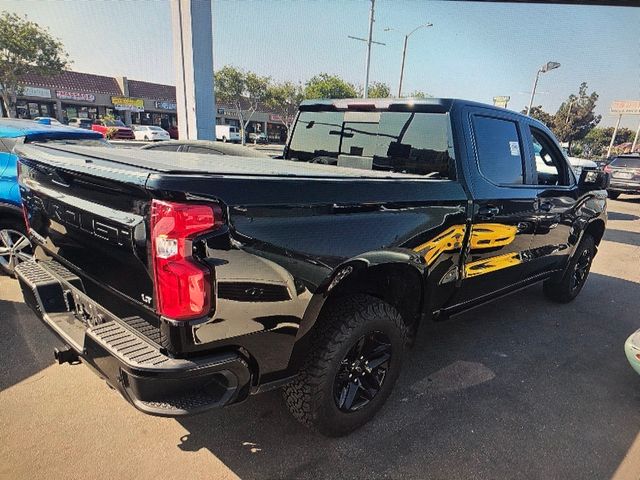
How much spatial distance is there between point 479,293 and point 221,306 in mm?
2337

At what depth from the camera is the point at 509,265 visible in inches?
137

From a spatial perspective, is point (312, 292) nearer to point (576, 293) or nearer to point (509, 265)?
point (509, 265)

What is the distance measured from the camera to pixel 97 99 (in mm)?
40844

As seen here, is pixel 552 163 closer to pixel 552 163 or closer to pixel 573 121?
pixel 552 163

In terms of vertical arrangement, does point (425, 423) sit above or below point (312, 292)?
below

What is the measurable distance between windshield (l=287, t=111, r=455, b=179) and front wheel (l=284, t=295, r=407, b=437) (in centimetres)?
111

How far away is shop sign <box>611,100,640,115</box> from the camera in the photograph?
211 ft

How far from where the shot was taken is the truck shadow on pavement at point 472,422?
231cm

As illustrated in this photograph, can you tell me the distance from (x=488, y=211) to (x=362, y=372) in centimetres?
147

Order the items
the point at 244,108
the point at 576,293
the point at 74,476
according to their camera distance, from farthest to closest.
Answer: the point at 244,108, the point at 576,293, the point at 74,476

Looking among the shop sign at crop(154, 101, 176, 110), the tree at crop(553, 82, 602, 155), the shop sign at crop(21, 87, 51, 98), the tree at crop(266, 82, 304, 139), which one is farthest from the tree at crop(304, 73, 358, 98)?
the tree at crop(553, 82, 602, 155)

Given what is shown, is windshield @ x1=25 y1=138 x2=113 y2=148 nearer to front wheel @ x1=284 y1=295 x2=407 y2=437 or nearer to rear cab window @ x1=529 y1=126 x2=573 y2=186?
front wheel @ x1=284 y1=295 x2=407 y2=437

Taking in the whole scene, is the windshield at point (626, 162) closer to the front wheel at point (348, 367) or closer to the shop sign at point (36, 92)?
the front wheel at point (348, 367)

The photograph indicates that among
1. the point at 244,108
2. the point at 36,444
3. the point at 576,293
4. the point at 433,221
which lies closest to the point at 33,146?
the point at 36,444
